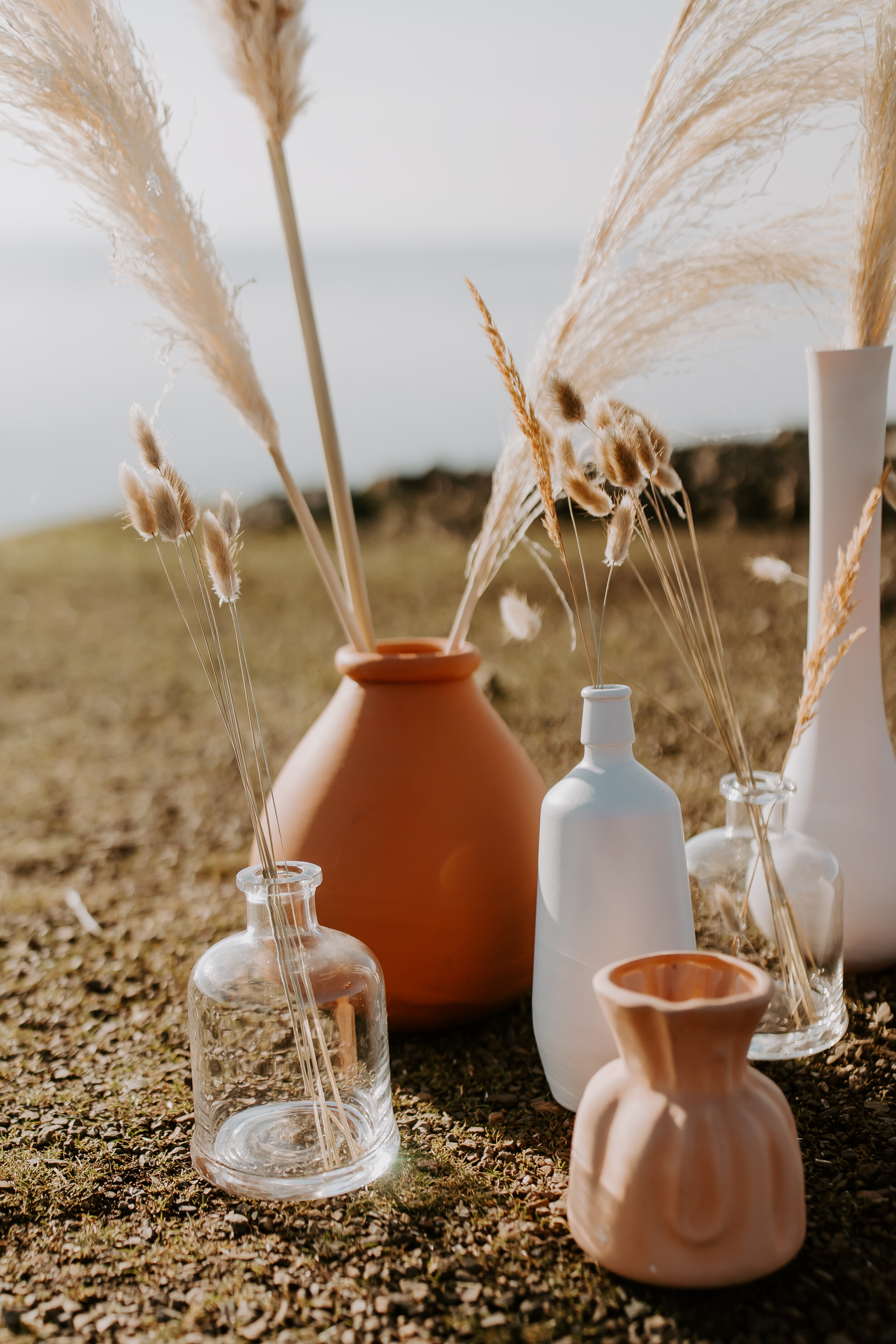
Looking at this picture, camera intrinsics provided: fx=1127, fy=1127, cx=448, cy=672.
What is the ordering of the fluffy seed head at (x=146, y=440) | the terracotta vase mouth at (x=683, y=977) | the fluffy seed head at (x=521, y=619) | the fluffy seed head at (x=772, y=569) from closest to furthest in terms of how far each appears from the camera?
the terracotta vase mouth at (x=683, y=977)
the fluffy seed head at (x=146, y=440)
the fluffy seed head at (x=521, y=619)
the fluffy seed head at (x=772, y=569)

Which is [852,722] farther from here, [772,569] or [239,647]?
[239,647]

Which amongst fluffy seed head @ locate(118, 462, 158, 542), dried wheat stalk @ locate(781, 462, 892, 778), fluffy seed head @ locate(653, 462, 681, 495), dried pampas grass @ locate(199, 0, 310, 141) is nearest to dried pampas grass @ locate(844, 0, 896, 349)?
dried wheat stalk @ locate(781, 462, 892, 778)

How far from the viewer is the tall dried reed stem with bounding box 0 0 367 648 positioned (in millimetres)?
1505

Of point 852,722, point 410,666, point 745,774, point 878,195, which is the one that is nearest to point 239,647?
point 410,666

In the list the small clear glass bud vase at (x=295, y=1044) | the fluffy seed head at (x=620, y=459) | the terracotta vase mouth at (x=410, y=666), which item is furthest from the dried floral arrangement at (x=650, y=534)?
the small clear glass bud vase at (x=295, y=1044)

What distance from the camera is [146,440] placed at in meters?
1.36

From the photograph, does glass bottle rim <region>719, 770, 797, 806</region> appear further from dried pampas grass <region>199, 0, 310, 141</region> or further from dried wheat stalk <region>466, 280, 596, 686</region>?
dried pampas grass <region>199, 0, 310, 141</region>

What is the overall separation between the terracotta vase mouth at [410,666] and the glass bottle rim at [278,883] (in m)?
0.40

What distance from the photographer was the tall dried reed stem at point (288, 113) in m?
1.56

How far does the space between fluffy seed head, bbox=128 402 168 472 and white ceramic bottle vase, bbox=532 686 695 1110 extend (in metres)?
0.61

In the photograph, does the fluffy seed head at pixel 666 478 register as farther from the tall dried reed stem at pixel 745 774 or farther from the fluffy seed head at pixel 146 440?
the fluffy seed head at pixel 146 440

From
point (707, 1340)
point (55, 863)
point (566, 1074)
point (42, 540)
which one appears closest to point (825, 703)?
point (566, 1074)

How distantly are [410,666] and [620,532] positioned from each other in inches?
17.5

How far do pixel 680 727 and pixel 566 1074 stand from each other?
6.23 ft
